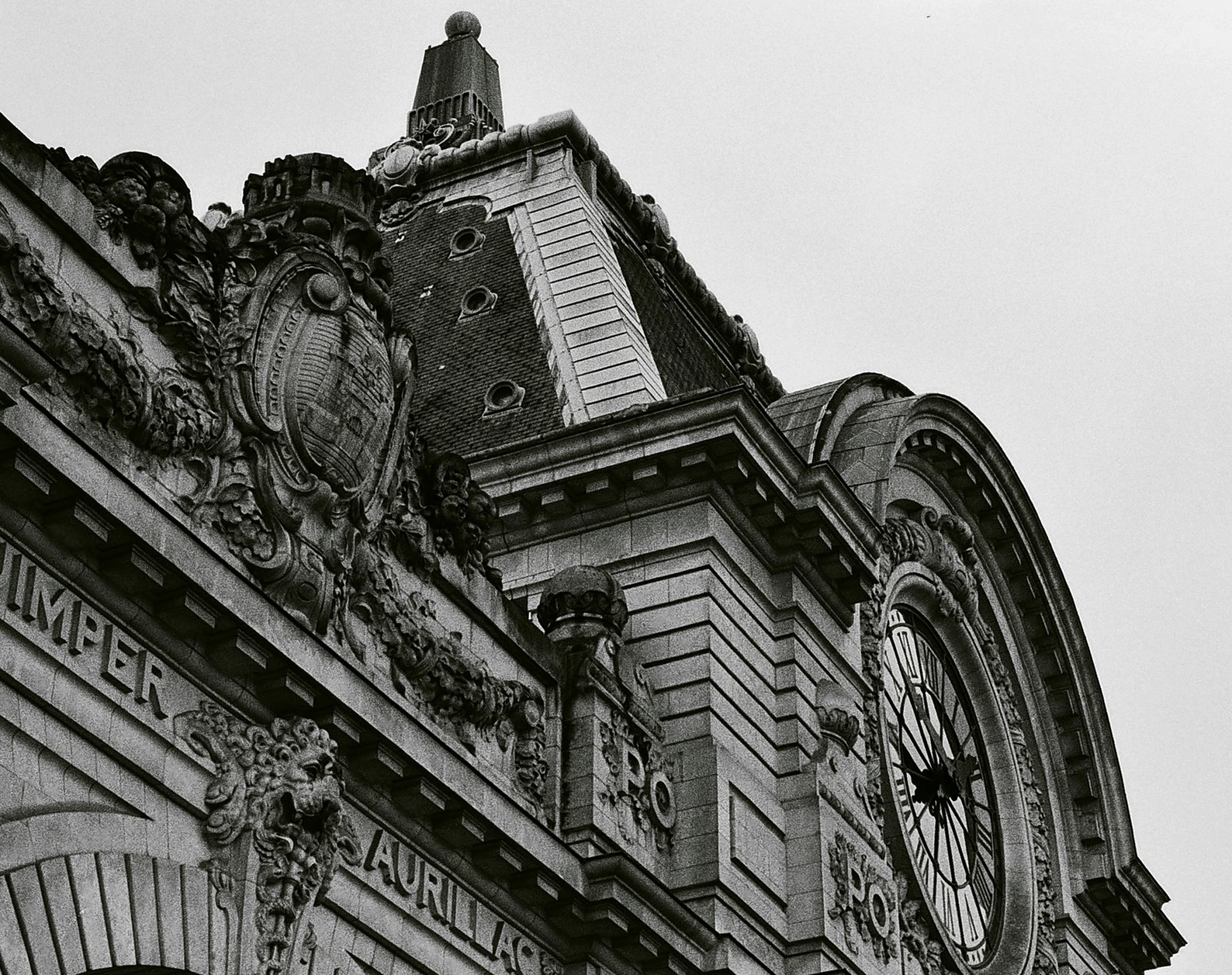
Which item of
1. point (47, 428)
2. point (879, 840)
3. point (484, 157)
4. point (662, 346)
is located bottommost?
point (47, 428)

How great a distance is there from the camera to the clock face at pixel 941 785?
1109 inches

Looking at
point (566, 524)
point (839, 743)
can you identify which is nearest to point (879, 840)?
point (839, 743)

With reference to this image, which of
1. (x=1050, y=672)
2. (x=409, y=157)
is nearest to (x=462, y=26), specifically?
(x=409, y=157)

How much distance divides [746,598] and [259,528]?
7.81 meters

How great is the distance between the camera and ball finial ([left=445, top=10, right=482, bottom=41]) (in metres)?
40.1

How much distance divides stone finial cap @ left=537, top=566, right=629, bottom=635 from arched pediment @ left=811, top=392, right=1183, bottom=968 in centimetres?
718

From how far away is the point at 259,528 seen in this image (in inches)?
731

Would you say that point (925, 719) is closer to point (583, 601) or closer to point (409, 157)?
point (583, 601)

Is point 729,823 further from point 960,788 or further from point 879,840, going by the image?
point 960,788

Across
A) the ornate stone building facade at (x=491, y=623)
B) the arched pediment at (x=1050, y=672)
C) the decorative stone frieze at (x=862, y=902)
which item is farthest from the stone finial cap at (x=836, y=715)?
the arched pediment at (x=1050, y=672)

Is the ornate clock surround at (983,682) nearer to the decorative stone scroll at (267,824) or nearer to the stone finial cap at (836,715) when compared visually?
the stone finial cap at (836,715)

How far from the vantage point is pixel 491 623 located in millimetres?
21750

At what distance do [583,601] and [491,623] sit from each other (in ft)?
6.04

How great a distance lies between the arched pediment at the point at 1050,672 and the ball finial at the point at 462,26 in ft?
45.0
